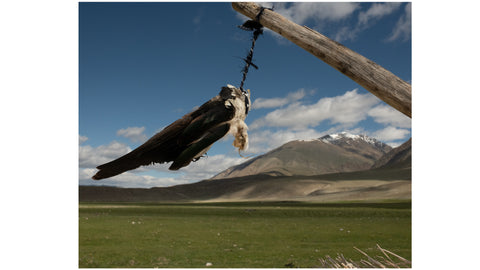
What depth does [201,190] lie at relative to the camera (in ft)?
241

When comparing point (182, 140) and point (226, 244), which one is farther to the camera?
point (226, 244)

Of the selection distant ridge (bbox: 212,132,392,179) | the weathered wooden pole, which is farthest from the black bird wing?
distant ridge (bbox: 212,132,392,179)

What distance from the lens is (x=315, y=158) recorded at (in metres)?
156

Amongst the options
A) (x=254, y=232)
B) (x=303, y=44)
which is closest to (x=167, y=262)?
(x=254, y=232)

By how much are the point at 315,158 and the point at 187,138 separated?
159 metres

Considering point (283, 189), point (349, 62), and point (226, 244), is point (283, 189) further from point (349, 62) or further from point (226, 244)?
Answer: point (349, 62)

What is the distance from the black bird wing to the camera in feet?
6.54

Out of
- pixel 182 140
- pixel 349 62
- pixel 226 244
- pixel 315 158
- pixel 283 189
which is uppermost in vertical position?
pixel 349 62

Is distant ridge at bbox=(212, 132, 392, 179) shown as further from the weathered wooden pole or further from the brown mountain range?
the weathered wooden pole

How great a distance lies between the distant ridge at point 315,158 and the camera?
14388 cm

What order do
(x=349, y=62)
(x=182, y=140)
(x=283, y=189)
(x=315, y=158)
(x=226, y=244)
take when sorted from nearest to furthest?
1. (x=182, y=140)
2. (x=349, y=62)
3. (x=226, y=244)
4. (x=283, y=189)
5. (x=315, y=158)

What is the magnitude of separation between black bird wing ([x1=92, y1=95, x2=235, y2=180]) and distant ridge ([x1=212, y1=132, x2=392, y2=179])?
12438cm

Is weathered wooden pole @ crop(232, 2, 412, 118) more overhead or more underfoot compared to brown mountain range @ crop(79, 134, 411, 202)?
more overhead

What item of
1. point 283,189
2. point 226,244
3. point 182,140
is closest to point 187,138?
point 182,140
